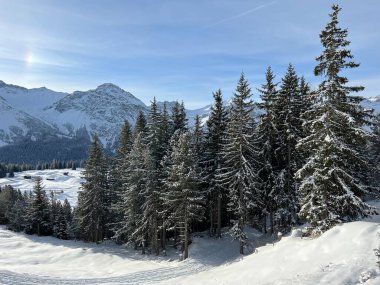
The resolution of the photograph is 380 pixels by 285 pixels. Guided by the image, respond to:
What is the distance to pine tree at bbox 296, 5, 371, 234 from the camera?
24.4 meters

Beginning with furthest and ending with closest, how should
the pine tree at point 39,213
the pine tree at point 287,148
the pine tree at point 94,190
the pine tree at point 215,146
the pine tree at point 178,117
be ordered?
the pine tree at point 39,213, the pine tree at point 94,190, the pine tree at point 178,117, the pine tree at point 215,146, the pine tree at point 287,148

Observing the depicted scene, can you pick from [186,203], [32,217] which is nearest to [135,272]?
[186,203]

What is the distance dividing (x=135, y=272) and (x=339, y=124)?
72.7ft

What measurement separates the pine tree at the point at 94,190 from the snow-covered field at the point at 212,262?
4.48 metres

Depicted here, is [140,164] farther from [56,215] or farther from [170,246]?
[56,215]

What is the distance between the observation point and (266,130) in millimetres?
41125

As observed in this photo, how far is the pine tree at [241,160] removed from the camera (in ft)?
128

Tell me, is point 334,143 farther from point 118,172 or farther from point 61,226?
point 61,226

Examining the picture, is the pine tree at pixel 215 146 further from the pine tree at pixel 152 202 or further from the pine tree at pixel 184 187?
the pine tree at pixel 152 202

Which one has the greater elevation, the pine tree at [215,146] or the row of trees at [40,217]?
the pine tree at [215,146]

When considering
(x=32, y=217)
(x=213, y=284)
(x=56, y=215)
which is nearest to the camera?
(x=213, y=284)

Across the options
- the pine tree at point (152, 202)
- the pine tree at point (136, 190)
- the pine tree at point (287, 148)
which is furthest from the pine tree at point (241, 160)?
the pine tree at point (136, 190)

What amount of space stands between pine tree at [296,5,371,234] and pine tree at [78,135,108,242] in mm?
36249

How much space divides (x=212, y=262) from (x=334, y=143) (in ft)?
64.2
